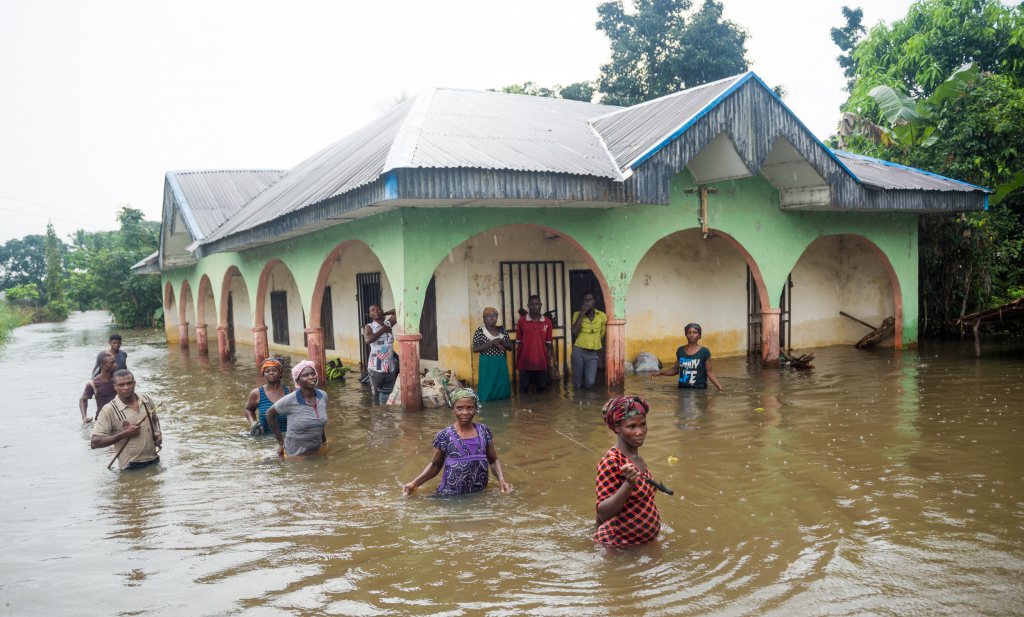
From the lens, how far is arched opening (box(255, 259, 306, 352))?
18656 mm

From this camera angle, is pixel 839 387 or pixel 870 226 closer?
pixel 839 387

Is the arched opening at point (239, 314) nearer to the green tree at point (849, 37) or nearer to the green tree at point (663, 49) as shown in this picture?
the green tree at point (663, 49)

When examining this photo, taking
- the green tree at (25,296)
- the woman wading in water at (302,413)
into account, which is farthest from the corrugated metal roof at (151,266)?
the green tree at (25,296)

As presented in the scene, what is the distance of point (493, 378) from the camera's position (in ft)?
35.2

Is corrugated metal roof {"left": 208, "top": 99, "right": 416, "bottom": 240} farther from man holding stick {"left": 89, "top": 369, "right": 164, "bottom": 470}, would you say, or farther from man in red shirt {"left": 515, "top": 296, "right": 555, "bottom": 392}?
man holding stick {"left": 89, "top": 369, "right": 164, "bottom": 470}

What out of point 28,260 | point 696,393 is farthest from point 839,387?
point 28,260

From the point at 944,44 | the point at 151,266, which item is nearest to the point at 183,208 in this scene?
the point at 151,266

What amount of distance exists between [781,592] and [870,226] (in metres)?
12.3

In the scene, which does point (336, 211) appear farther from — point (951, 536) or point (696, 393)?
point (951, 536)

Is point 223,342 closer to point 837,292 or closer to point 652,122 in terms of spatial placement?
point 652,122

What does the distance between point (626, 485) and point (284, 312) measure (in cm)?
1686

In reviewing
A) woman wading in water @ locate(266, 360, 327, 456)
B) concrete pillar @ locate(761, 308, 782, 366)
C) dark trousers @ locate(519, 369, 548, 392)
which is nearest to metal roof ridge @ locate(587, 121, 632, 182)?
dark trousers @ locate(519, 369, 548, 392)

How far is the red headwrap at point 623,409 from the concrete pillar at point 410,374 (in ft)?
19.3

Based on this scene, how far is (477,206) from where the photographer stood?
10.3m
